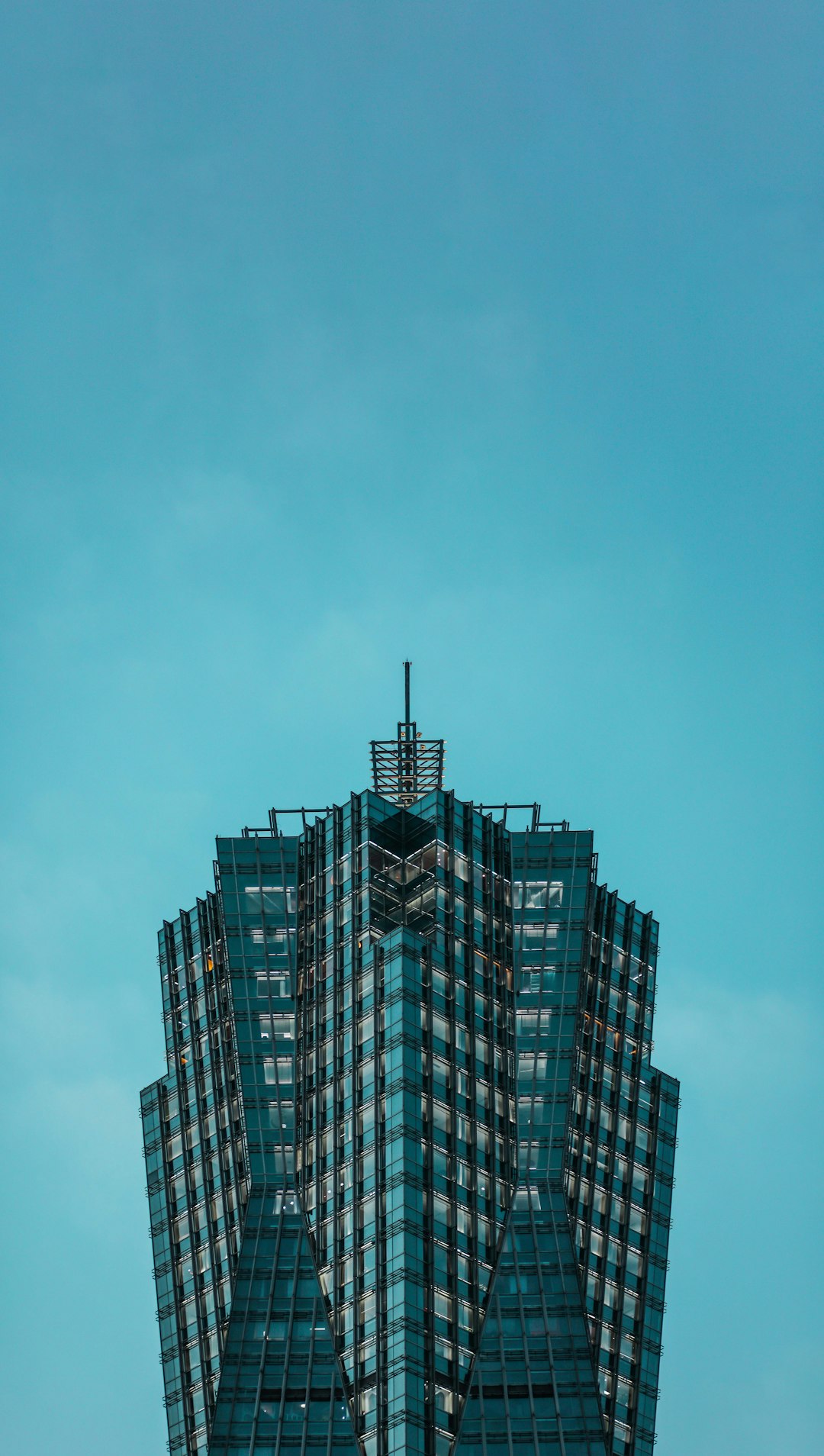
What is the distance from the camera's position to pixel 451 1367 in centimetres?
14325

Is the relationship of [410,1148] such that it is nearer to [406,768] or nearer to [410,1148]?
[410,1148]

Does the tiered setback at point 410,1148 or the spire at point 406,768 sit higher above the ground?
the spire at point 406,768

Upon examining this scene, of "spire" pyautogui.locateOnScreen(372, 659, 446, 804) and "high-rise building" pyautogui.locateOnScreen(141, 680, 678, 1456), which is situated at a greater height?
"spire" pyautogui.locateOnScreen(372, 659, 446, 804)

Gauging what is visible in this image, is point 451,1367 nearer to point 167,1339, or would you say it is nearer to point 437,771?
point 167,1339

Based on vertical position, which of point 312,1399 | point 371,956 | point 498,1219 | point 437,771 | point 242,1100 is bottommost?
point 312,1399

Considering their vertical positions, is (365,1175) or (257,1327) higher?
(365,1175)

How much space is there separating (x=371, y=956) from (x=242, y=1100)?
49.3ft

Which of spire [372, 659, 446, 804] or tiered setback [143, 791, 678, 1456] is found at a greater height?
spire [372, 659, 446, 804]

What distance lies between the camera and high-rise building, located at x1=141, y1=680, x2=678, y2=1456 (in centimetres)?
14438

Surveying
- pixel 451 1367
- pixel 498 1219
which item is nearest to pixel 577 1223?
pixel 498 1219

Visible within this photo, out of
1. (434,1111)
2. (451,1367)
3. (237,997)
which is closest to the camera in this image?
(451,1367)

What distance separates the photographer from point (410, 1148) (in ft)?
497

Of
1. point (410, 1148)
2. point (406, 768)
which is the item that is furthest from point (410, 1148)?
point (406, 768)

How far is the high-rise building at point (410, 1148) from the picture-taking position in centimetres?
14438
